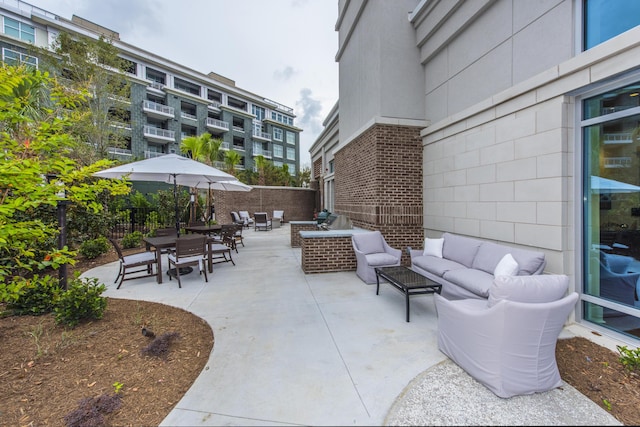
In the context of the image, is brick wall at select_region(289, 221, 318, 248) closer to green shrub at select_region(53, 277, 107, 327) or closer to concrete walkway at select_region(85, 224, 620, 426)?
concrete walkway at select_region(85, 224, 620, 426)

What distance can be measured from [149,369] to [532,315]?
3.78 meters

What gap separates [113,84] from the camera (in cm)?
1065

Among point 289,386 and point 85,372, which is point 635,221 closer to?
point 289,386

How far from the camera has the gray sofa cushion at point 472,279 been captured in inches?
154

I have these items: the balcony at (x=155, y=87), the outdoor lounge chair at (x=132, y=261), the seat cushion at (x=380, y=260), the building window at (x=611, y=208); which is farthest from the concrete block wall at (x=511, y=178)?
the balcony at (x=155, y=87)

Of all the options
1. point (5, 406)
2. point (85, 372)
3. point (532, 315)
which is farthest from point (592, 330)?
point (5, 406)

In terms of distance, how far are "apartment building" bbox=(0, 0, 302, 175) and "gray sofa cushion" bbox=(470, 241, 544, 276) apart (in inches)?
777

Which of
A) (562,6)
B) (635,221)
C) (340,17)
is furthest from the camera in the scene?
(340,17)

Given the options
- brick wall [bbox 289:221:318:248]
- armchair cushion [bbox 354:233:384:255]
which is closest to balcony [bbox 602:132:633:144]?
armchair cushion [bbox 354:233:384:255]

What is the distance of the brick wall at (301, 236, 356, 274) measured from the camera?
261 inches

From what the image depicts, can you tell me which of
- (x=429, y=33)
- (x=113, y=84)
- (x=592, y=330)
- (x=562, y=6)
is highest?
(x=113, y=84)

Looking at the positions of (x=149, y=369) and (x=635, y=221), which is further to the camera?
(x=635, y=221)

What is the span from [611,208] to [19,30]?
35.8m

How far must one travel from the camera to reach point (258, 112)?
133 feet
